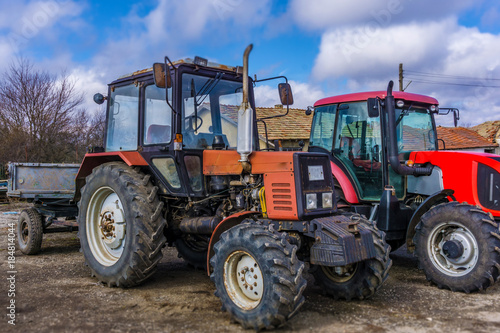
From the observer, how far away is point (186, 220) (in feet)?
18.2

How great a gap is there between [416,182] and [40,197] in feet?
19.6

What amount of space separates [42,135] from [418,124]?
58.7 feet

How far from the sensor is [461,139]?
2603 centimetres

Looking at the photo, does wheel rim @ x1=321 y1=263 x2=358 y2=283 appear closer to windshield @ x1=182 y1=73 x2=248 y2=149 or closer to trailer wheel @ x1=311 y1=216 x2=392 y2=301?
trailer wheel @ x1=311 y1=216 x2=392 y2=301

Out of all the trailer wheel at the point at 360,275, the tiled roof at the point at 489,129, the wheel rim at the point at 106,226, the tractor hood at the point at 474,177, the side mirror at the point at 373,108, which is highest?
the tiled roof at the point at 489,129


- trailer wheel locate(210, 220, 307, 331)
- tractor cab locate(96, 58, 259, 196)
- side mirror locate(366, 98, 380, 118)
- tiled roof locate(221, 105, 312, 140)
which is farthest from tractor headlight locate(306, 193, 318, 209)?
tiled roof locate(221, 105, 312, 140)

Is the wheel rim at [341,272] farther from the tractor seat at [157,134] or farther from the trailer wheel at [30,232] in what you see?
the trailer wheel at [30,232]

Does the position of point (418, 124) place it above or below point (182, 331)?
above

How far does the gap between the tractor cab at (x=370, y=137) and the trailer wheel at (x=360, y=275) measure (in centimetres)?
227

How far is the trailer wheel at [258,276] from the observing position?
380 centimetres

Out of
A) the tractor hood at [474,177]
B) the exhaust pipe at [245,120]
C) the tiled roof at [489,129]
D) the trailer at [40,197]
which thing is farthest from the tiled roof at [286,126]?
the tiled roof at [489,129]

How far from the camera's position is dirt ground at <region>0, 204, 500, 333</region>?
4.08 m

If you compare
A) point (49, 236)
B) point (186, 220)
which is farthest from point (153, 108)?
point (49, 236)

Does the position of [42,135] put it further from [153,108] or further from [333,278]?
[333,278]
